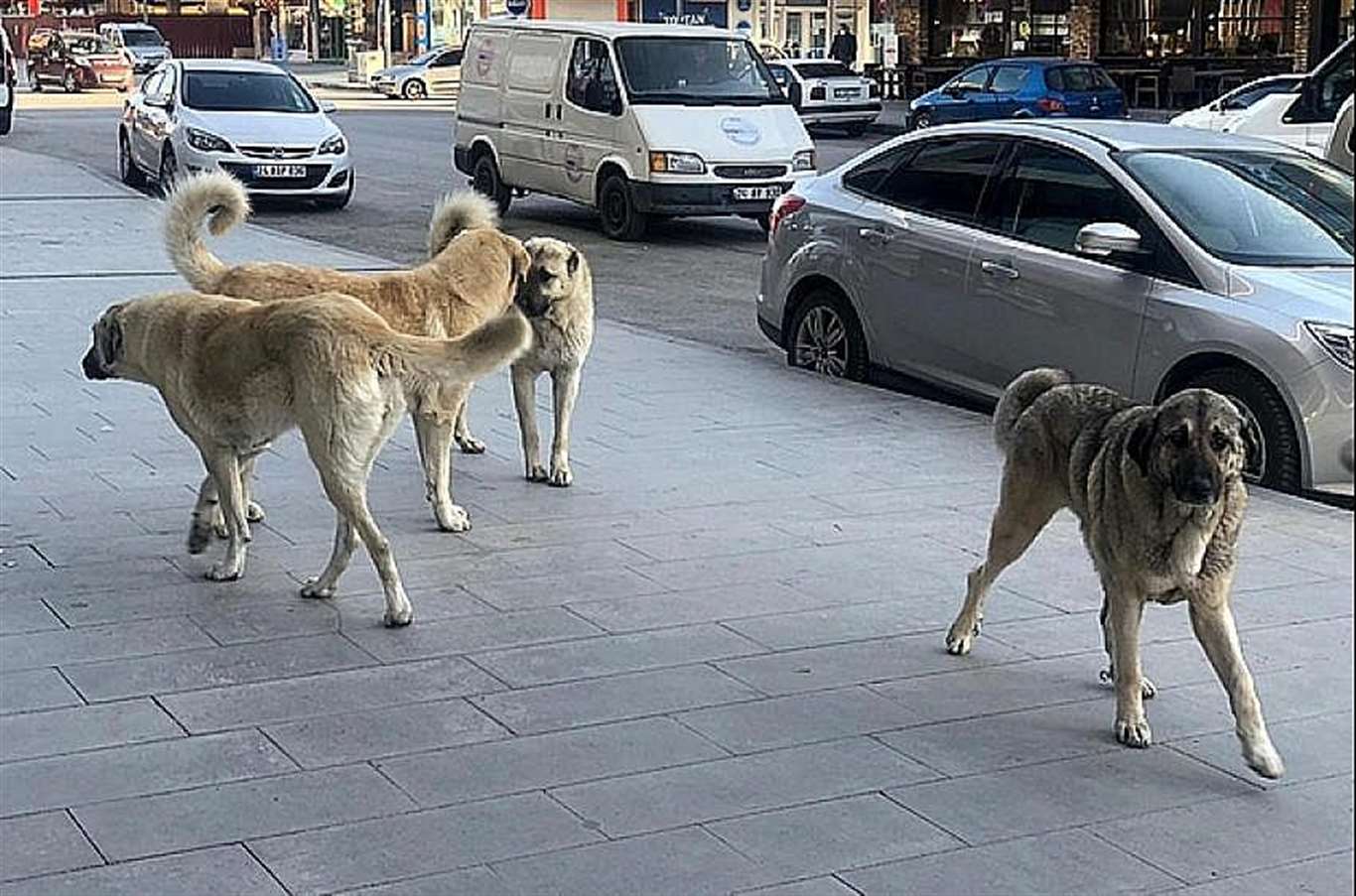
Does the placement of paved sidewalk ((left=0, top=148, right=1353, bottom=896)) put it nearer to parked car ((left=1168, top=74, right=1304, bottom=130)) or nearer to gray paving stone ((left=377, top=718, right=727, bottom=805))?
gray paving stone ((left=377, top=718, right=727, bottom=805))

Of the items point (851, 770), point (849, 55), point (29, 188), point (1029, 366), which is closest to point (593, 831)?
point (851, 770)

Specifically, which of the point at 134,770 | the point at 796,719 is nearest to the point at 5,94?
the point at 134,770

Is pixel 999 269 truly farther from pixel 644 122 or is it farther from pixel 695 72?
pixel 695 72

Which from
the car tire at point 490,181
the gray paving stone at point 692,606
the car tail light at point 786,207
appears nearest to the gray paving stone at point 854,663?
the gray paving stone at point 692,606

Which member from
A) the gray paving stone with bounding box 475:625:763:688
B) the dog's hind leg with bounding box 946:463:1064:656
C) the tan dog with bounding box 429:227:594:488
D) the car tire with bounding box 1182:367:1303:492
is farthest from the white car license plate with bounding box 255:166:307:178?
the dog's hind leg with bounding box 946:463:1064:656

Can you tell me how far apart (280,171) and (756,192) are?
228 inches

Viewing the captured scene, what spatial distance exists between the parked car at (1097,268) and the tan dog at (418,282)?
2.82 metres

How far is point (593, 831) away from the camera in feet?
14.6

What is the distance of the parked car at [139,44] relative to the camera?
56156 mm

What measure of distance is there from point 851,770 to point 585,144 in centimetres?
1502

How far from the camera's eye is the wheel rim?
10.7m

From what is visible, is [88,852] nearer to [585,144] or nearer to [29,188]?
[585,144]

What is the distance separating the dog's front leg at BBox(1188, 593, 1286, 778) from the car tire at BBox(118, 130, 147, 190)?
20383 mm

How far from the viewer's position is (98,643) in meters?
5.81
